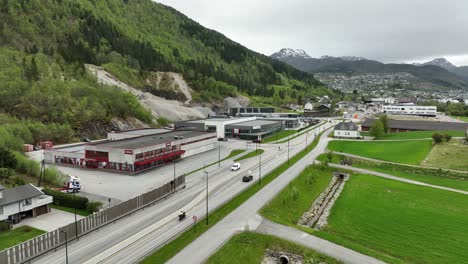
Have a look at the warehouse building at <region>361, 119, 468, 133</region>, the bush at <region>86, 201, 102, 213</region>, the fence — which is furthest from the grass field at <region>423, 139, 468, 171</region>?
the bush at <region>86, 201, 102, 213</region>

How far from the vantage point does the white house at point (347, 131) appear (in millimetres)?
94625

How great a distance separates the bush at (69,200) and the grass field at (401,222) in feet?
89.0

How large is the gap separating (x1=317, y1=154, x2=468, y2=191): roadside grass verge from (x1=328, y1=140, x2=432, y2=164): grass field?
16.7 ft

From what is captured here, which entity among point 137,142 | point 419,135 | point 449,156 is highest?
point 137,142

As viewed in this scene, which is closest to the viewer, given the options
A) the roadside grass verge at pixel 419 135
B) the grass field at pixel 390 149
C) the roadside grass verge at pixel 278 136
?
the grass field at pixel 390 149

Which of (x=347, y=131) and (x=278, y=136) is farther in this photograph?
(x=278, y=136)

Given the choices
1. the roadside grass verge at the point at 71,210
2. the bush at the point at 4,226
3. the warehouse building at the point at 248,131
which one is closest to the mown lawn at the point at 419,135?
the warehouse building at the point at 248,131

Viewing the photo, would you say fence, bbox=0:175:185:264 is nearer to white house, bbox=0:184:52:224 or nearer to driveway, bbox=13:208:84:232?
driveway, bbox=13:208:84:232

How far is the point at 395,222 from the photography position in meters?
37.2

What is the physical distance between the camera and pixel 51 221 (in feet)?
115

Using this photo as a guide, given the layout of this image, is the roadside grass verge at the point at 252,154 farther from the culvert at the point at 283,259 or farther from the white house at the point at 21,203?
the culvert at the point at 283,259

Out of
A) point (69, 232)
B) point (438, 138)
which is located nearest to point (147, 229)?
point (69, 232)

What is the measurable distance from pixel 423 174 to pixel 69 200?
57004mm

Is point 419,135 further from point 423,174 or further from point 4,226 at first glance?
point 4,226
